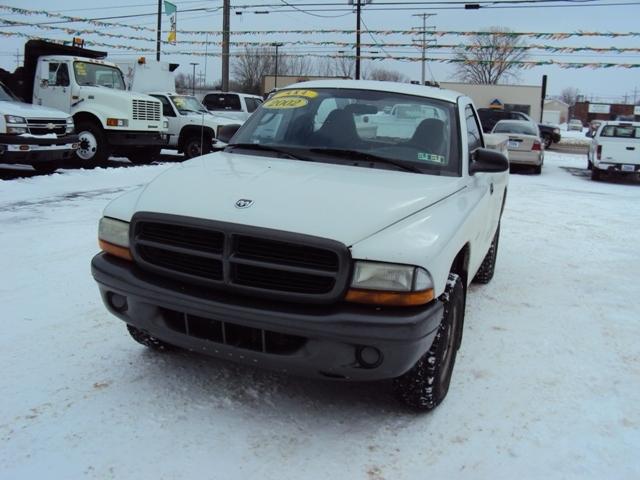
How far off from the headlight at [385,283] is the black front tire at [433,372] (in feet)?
1.06

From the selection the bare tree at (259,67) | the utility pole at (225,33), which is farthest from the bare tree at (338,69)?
the utility pole at (225,33)

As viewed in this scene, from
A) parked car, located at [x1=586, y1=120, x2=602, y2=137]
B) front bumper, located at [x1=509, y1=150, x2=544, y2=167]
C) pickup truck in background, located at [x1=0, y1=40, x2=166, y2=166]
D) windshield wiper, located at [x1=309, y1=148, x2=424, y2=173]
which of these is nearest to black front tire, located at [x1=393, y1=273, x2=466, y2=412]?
windshield wiper, located at [x1=309, y1=148, x2=424, y2=173]

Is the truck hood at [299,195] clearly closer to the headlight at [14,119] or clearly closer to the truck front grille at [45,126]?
the headlight at [14,119]

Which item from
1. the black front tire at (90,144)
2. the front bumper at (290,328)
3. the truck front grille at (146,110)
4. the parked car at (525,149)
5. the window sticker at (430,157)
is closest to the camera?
the front bumper at (290,328)

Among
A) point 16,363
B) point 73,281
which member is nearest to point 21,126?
point 73,281

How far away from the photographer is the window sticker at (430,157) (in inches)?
150

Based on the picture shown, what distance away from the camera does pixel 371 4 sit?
104 ft

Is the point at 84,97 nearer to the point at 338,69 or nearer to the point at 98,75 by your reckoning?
the point at 98,75

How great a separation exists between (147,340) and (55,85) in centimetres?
1176

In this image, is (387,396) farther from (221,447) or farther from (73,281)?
(73,281)

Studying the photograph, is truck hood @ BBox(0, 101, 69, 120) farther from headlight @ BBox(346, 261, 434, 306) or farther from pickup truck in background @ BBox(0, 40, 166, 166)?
headlight @ BBox(346, 261, 434, 306)

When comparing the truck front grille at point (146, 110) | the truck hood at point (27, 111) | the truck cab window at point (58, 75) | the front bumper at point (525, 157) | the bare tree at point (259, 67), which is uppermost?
the bare tree at point (259, 67)

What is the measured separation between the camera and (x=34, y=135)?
35.4 ft

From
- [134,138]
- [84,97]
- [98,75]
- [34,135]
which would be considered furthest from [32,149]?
[98,75]
